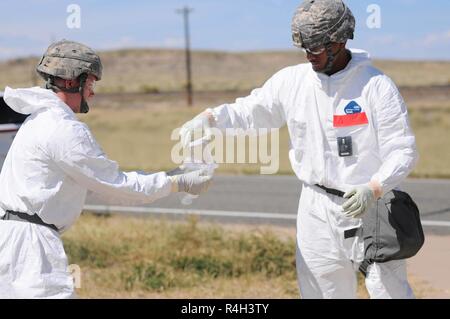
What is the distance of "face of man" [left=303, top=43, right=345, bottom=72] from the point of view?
477cm

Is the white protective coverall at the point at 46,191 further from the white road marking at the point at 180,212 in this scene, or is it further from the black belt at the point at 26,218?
the white road marking at the point at 180,212

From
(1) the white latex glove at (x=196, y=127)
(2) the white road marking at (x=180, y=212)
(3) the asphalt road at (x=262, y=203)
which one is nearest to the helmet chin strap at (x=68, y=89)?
(1) the white latex glove at (x=196, y=127)

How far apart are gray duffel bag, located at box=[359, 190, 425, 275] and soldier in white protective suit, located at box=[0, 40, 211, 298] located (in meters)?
1.29

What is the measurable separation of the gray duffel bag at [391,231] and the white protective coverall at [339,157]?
63 millimetres

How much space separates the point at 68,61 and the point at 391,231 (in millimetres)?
1895

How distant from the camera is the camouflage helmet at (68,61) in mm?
4273

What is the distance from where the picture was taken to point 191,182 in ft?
15.2

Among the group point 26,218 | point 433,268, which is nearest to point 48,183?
point 26,218

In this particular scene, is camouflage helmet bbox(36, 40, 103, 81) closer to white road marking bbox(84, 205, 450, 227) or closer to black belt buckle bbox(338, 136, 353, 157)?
black belt buckle bbox(338, 136, 353, 157)

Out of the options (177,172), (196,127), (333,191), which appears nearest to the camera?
(177,172)

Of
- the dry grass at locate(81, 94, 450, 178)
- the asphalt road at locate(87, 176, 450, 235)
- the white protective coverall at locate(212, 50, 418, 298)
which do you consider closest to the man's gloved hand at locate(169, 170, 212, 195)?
the white protective coverall at locate(212, 50, 418, 298)

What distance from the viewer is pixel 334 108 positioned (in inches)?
190

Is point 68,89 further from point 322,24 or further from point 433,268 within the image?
point 433,268
